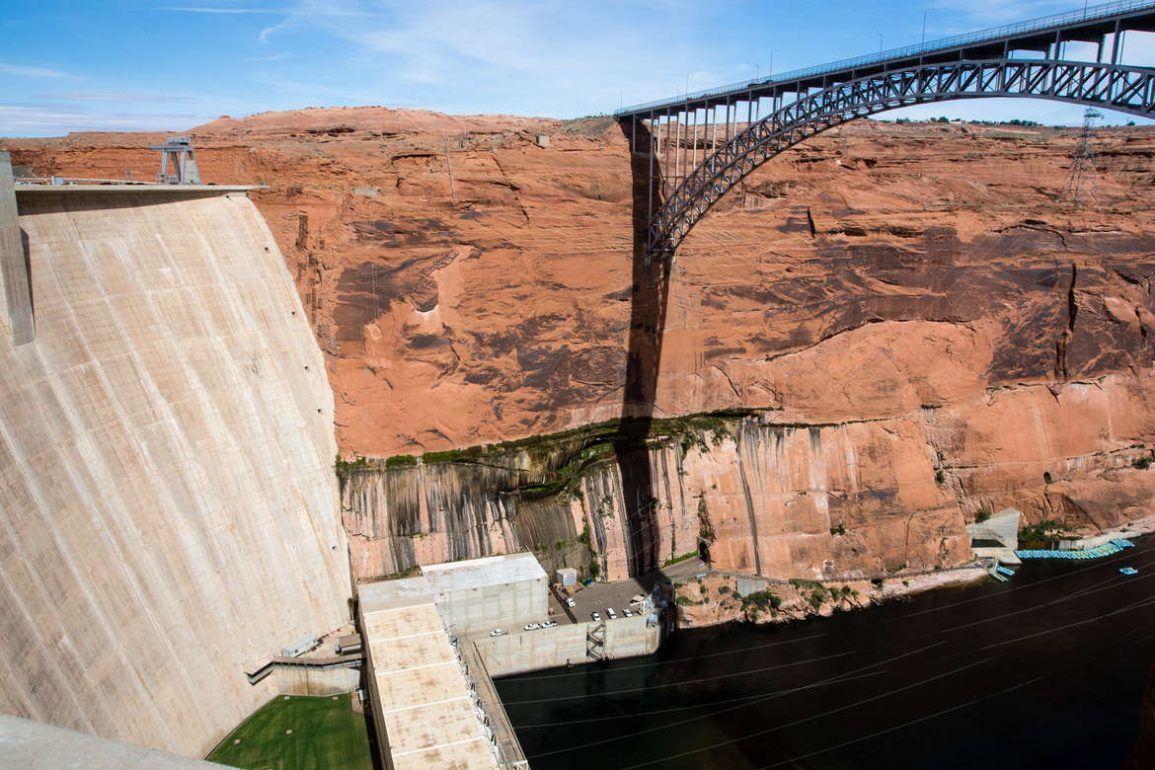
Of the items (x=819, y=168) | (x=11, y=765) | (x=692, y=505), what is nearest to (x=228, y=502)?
(x=692, y=505)

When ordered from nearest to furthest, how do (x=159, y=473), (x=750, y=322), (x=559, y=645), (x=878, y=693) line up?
(x=159, y=473) < (x=878, y=693) < (x=559, y=645) < (x=750, y=322)

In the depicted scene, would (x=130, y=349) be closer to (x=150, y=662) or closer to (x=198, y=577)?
(x=198, y=577)

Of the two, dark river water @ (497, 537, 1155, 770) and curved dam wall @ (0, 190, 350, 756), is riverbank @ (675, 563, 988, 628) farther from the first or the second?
curved dam wall @ (0, 190, 350, 756)

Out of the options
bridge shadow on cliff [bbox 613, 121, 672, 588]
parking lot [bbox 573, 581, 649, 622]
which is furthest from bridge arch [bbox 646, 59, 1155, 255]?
parking lot [bbox 573, 581, 649, 622]

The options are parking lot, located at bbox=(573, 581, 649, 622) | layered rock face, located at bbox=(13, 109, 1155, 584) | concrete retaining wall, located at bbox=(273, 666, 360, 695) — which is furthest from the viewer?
Answer: layered rock face, located at bbox=(13, 109, 1155, 584)

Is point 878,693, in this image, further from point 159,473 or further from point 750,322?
point 159,473

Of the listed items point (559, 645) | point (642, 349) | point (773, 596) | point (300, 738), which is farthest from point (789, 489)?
point (300, 738)

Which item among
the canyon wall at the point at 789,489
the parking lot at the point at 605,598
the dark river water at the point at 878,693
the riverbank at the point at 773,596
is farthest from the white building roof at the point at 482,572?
the riverbank at the point at 773,596
